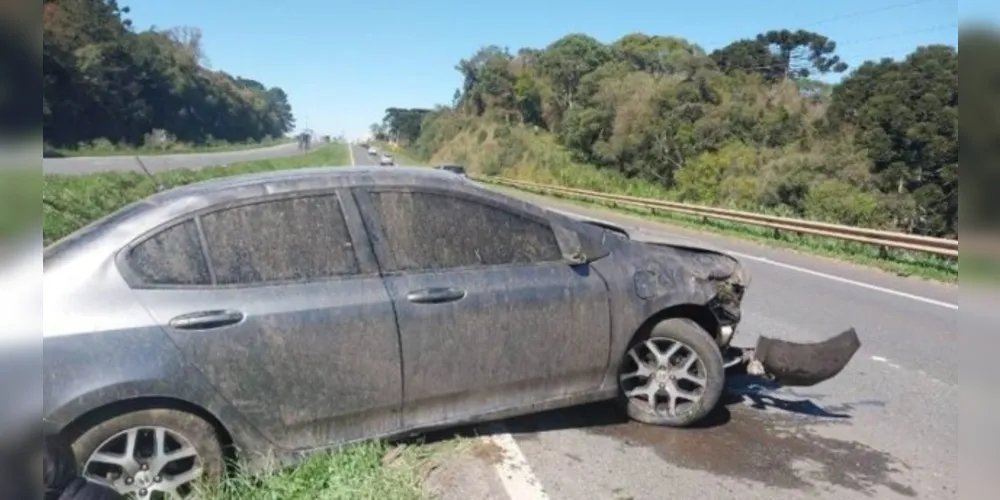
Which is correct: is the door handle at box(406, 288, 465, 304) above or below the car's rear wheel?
above

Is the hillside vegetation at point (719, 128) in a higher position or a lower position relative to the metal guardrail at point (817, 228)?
higher

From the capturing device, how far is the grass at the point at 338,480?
3357 mm

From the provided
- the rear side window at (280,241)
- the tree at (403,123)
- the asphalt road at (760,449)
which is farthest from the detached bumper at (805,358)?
the tree at (403,123)

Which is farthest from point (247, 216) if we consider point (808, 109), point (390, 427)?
point (808, 109)

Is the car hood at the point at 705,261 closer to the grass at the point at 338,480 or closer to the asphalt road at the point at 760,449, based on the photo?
the asphalt road at the point at 760,449

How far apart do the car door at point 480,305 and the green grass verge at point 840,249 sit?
19.6 feet

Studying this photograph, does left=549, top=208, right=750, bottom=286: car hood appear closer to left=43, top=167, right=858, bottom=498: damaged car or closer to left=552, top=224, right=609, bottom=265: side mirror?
left=43, top=167, right=858, bottom=498: damaged car

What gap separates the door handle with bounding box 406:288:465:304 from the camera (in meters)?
3.73

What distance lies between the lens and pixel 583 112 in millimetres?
55062

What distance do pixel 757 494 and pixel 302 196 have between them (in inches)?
109

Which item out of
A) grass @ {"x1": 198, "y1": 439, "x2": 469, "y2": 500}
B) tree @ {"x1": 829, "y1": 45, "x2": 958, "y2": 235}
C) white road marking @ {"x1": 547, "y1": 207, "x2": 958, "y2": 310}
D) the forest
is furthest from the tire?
the forest

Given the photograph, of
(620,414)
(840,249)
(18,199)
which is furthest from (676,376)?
(840,249)

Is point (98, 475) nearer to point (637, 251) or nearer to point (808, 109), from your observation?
point (637, 251)

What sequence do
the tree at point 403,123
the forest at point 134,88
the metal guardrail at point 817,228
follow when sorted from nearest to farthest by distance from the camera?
the metal guardrail at point 817,228
the forest at point 134,88
the tree at point 403,123
